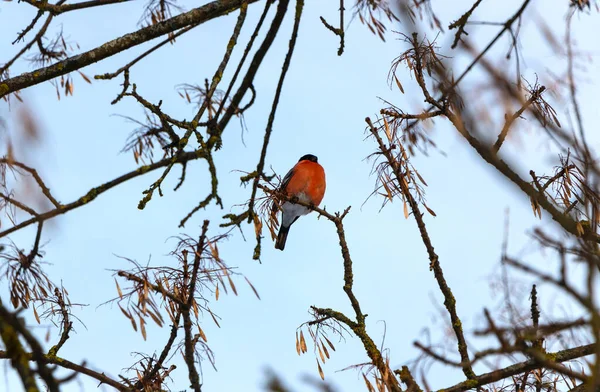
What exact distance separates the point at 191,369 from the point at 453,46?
153 centimetres

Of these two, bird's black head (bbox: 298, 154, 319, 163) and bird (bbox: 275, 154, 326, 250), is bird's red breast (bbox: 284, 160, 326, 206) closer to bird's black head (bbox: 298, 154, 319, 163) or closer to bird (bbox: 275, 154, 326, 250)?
bird (bbox: 275, 154, 326, 250)

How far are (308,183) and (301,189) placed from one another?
0.11 meters

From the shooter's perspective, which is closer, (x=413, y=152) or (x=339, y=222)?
(x=413, y=152)

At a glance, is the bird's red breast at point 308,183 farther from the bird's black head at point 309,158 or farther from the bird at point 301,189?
the bird's black head at point 309,158

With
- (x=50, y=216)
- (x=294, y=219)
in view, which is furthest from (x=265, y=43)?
(x=294, y=219)

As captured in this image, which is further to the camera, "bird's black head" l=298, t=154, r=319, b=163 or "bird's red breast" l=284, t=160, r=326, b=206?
"bird's black head" l=298, t=154, r=319, b=163

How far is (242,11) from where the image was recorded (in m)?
2.85

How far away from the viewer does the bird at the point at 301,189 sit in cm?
828

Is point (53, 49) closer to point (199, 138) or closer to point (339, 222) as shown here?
point (339, 222)

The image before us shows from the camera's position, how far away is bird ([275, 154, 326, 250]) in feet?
27.2

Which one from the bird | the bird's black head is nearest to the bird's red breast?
the bird

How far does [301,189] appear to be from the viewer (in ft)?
27.2

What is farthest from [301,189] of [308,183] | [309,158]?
[309,158]

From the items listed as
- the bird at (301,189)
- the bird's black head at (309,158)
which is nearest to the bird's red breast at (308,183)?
the bird at (301,189)
